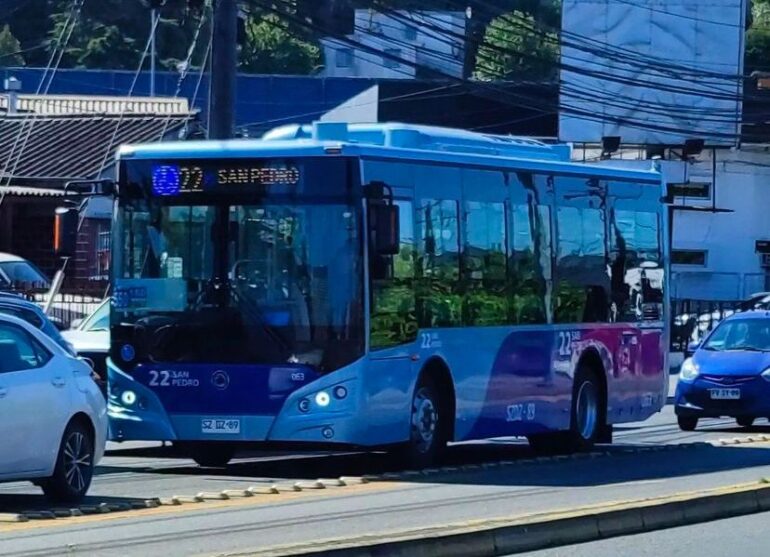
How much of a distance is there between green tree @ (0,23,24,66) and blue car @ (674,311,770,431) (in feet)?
218

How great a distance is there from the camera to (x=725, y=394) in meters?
25.2

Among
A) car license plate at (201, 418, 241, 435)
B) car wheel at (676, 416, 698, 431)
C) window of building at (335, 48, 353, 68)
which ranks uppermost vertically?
window of building at (335, 48, 353, 68)

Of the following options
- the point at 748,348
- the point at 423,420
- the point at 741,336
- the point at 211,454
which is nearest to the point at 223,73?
the point at 211,454

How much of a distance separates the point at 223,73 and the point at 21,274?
42.1ft

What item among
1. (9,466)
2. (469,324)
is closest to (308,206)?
(469,324)

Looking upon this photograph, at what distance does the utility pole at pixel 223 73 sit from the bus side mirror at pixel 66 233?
5.31 m

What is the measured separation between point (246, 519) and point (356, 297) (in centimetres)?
400

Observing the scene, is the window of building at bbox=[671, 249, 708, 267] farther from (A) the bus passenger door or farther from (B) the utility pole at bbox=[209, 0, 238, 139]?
(A) the bus passenger door

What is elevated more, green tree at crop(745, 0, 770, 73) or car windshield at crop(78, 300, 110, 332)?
green tree at crop(745, 0, 770, 73)

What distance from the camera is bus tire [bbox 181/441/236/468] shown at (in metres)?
18.2

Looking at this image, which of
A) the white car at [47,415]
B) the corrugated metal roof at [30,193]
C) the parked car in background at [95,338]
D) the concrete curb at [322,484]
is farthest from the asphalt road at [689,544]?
the corrugated metal roof at [30,193]

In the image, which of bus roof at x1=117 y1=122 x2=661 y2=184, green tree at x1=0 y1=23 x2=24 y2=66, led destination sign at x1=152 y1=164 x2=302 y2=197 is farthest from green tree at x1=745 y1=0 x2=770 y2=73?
led destination sign at x1=152 y1=164 x2=302 y2=197

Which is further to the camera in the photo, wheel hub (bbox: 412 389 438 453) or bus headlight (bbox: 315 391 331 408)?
wheel hub (bbox: 412 389 438 453)

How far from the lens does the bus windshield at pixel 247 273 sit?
1652 centimetres
